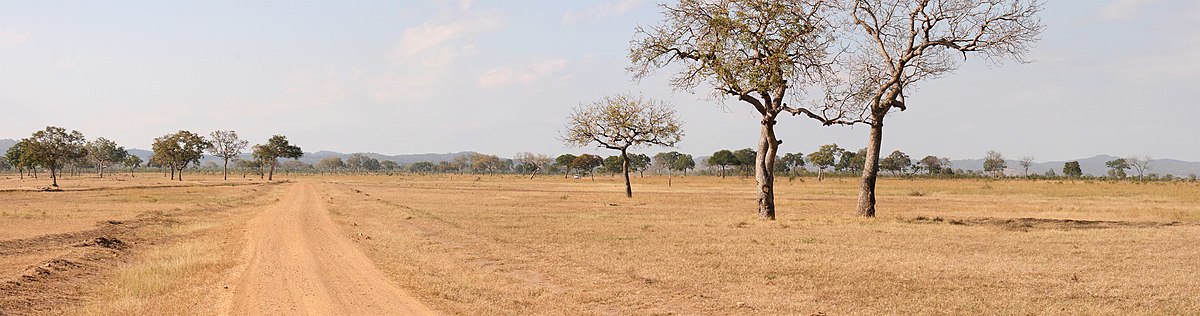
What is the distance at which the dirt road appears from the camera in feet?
32.5

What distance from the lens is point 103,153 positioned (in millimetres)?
133750

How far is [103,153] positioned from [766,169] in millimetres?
147155

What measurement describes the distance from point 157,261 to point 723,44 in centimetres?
2024

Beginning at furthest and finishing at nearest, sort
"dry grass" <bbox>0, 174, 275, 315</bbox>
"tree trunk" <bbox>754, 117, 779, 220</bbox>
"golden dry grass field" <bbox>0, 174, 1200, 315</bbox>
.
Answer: "tree trunk" <bbox>754, 117, 779, 220</bbox>
"dry grass" <bbox>0, 174, 275, 315</bbox>
"golden dry grass field" <bbox>0, 174, 1200, 315</bbox>

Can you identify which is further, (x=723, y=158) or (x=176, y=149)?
(x=723, y=158)

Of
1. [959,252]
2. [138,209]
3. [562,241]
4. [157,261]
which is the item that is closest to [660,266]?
[562,241]

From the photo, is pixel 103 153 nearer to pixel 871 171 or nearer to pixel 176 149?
pixel 176 149

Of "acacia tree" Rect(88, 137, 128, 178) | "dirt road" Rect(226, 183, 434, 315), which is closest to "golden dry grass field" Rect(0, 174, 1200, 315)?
"dirt road" Rect(226, 183, 434, 315)

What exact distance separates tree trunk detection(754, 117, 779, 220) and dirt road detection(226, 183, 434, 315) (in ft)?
54.8

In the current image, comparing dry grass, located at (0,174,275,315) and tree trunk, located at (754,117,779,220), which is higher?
tree trunk, located at (754,117,779,220)

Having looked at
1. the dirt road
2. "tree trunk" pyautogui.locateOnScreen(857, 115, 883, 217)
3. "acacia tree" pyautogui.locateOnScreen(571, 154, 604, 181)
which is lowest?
the dirt road

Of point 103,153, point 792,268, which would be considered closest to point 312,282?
point 792,268

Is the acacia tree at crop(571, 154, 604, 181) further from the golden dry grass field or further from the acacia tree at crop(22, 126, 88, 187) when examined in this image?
the golden dry grass field

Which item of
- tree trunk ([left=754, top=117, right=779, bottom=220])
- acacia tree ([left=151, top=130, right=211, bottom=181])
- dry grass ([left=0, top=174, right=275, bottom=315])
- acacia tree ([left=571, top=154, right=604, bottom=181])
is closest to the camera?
dry grass ([left=0, top=174, right=275, bottom=315])
